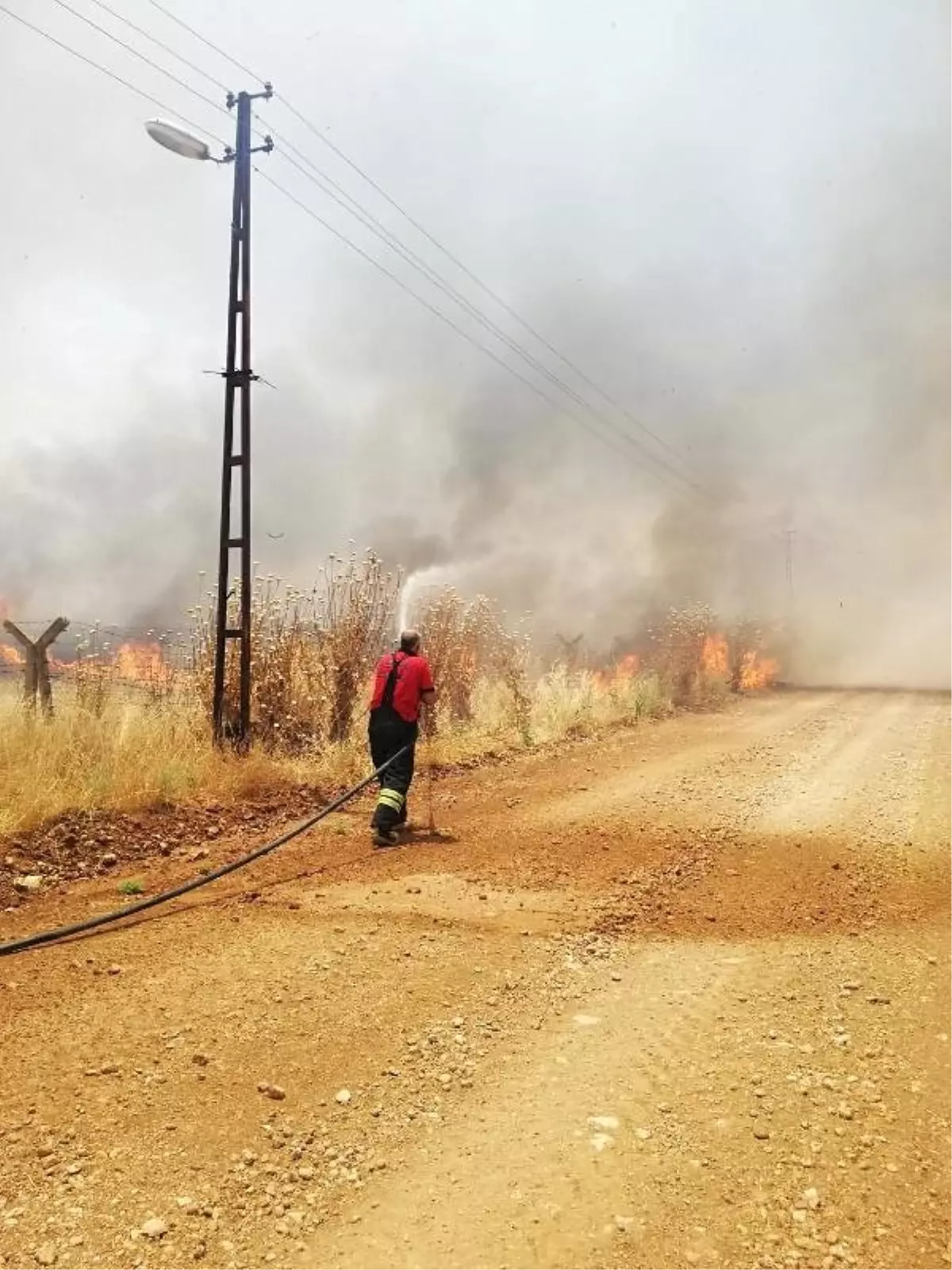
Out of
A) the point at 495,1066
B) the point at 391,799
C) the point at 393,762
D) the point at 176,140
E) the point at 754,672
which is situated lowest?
the point at 495,1066

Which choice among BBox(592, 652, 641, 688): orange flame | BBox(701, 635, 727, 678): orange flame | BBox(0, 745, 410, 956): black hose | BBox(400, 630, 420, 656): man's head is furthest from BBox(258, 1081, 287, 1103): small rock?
BBox(701, 635, 727, 678): orange flame

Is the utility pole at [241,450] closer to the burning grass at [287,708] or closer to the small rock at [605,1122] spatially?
the burning grass at [287,708]

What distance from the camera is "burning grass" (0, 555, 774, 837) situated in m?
7.30

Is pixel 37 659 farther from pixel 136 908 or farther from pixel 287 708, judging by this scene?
pixel 136 908

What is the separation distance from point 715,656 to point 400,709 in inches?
634

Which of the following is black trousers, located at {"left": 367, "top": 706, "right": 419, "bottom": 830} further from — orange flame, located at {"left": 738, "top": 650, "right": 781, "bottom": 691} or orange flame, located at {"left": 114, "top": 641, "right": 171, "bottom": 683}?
orange flame, located at {"left": 738, "top": 650, "right": 781, "bottom": 691}

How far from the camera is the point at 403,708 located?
7.23 m

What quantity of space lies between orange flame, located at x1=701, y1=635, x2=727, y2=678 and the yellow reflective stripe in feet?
48.9

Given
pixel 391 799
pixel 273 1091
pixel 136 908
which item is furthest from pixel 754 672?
pixel 273 1091

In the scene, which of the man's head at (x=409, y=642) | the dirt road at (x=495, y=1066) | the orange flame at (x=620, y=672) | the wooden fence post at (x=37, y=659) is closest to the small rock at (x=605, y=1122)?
the dirt road at (x=495, y=1066)

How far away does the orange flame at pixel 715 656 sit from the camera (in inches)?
833

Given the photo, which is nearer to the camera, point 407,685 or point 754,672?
point 407,685

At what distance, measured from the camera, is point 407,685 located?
7.29m

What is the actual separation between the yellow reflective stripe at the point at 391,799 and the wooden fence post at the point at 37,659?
4333 mm
